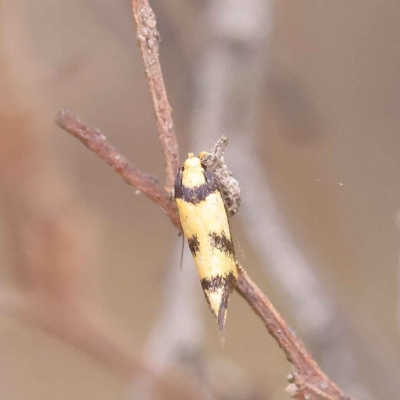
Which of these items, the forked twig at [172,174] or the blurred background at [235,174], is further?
the blurred background at [235,174]

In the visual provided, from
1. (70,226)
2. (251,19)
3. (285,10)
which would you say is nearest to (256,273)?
(70,226)

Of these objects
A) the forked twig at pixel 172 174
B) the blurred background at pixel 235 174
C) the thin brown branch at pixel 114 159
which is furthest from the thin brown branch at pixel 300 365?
the blurred background at pixel 235 174

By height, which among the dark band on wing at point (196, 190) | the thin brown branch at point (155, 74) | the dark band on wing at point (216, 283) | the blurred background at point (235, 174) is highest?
the blurred background at point (235, 174)

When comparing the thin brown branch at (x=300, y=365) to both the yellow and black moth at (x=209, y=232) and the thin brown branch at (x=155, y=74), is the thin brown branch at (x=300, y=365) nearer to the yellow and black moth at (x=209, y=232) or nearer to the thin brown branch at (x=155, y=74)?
the yellow and black moth at (x=209, y=232)

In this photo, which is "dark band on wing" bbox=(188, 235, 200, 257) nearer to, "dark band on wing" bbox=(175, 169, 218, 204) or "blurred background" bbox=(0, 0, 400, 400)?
"dark band on wing" bbox=(175, 169, 218, 204)

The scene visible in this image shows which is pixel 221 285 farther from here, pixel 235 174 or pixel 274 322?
pixel 235 174

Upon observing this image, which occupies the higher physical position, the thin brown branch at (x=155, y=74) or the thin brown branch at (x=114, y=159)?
the thin brown branch at (x=155, y=74)

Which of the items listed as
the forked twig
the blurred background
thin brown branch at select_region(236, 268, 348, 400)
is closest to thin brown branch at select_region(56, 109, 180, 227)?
the forked twig
